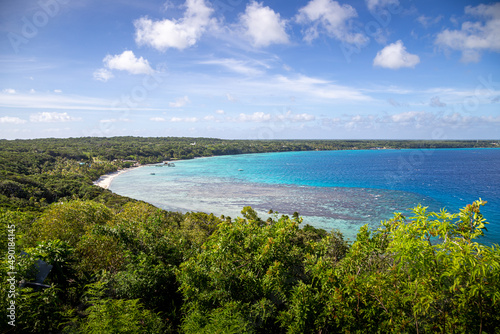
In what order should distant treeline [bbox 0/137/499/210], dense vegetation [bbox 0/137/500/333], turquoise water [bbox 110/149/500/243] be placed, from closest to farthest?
dense vegetation [bbox 0/137/500/333], distant treeline [bbox 0/137/499/210], turquoise water [bbox 110/149/500/243]

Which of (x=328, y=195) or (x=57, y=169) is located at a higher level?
(x=57, y=169)

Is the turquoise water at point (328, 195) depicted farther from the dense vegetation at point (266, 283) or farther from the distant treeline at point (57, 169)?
the dense vegetation at point (266, 283)

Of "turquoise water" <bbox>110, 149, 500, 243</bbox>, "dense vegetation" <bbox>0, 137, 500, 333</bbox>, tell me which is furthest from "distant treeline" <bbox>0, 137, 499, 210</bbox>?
"dense vegetation" <bbox>0, 137, 500, 333</bbox>

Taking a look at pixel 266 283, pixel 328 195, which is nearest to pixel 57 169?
pixel 328 195

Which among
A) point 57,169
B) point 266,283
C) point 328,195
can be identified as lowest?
point 328,195

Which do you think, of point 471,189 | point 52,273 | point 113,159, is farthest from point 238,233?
point 113,159

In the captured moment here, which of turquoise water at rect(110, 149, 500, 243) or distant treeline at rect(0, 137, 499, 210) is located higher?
distant treeline at rect(0, 137, 499, 210)

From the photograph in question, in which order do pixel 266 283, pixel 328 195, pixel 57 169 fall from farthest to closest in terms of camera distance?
pixel 57 169 → pixel 328 195 → pixel 266 283

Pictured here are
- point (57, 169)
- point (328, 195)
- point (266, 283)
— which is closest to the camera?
point (266, 283)

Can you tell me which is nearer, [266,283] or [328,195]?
[266,283]

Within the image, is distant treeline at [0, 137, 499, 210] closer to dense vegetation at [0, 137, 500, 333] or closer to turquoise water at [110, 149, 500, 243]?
turquoise water at [110, 149, 500, 243]

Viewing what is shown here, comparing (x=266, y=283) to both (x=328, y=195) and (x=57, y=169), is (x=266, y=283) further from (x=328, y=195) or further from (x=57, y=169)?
(x=57, y=169)

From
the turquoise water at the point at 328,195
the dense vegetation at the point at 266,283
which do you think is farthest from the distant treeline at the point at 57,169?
the dense vegetation at the point at 266,283

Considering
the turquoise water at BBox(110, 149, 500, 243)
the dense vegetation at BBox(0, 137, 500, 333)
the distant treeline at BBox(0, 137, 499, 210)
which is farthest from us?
the turquoise water at BBox(110, 149, 500, 243)
